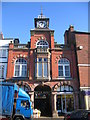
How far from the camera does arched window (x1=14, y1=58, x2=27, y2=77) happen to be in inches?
881

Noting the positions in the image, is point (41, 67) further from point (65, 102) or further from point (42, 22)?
point (42, 22)

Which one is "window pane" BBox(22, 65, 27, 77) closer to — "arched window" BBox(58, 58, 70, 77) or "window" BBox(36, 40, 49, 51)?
"window" BBox(36, 40, 49, 51)

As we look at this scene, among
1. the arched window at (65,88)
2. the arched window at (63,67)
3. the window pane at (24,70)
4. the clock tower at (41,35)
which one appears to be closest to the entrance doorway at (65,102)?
the arched window at (65,88)

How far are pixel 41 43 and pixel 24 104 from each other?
12379 mm

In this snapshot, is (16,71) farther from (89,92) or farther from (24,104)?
(89,92)

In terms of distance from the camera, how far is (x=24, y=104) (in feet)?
47.1

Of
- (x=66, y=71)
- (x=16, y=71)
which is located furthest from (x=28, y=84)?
(x=66, y=71)

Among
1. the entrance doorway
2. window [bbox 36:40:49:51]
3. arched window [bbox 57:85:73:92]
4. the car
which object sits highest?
window [bbox 36:40:49:51]

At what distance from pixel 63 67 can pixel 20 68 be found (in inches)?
267

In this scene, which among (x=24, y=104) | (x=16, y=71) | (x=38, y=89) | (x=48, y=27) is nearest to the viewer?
(x=24, y=104)

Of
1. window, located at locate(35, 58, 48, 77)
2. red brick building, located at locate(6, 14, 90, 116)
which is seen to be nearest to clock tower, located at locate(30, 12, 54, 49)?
red brick building, located at locate(6, 14, 90, 116)

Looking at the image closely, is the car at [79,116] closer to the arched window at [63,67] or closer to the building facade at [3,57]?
the arched window at [63,67]

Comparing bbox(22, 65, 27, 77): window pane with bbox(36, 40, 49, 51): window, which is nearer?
bbox(22, 65, 27, 77): window pane

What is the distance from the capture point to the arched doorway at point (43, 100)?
73.0ft
